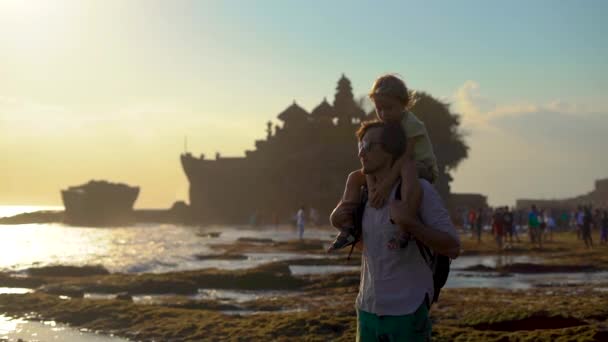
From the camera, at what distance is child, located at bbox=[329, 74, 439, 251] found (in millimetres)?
3697

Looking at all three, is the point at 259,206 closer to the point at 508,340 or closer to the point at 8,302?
the point at 8,302

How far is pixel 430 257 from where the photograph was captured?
3730 mm

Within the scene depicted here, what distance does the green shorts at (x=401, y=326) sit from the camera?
145 inches

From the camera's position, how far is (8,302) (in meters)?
13.5

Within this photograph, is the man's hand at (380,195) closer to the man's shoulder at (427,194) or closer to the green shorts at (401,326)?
the man's shoulder at (427,194)

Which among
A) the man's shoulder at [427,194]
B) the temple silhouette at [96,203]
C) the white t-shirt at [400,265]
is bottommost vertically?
the white t-shirt at [400,265]

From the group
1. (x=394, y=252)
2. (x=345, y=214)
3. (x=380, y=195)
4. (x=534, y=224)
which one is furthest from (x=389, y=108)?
(x=534, y=224)

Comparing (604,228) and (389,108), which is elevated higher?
(389,108)

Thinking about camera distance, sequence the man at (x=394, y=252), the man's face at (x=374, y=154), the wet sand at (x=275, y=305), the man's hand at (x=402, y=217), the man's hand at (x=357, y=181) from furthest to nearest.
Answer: the wet sand at (x=275, y=305)
the man's hand at (x=357, y=181)
the man's face at (x=374, y=154)
the man at (x=394, y=252)
the man's hand at (x=402, y=217)

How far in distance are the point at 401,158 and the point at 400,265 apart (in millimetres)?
525

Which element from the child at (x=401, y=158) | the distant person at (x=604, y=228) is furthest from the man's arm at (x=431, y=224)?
the distant person at (x=604, y=228)

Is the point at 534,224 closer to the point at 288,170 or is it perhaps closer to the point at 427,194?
the point at 427,194

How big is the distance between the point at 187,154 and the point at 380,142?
8767 centimetres

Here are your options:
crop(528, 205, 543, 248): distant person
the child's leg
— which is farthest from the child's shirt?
crop(528, 205, 543, 248): distant person
